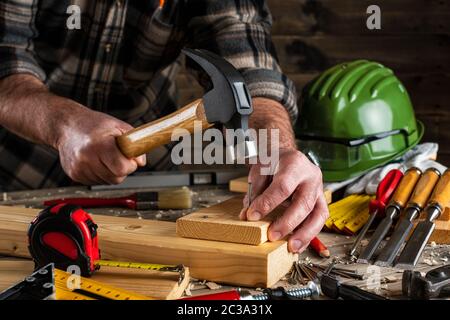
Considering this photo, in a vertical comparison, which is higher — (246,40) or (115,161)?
(246,40)

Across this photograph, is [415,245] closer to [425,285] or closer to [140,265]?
[425,285]

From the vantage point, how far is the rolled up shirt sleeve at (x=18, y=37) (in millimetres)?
2004

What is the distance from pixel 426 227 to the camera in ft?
4.96

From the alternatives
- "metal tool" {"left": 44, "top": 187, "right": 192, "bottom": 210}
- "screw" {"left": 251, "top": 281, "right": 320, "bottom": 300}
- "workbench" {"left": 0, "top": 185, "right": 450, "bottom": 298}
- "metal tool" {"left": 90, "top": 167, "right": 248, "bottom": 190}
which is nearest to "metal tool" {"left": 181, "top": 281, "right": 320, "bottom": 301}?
"screw" {"left": 251, "top": 281, "right": 320, "bottom": 300}

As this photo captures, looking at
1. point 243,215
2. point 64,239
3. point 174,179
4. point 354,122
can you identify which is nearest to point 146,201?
point 174,179

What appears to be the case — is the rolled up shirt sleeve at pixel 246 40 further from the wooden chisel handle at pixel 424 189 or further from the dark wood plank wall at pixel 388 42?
the dark wood plank wall at pixel 388 42

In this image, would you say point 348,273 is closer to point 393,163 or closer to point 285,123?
point 285,123

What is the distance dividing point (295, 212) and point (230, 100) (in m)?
0.30

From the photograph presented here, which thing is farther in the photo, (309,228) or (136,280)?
(309,228)

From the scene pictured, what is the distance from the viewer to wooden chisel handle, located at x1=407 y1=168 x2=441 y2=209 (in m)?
1.64

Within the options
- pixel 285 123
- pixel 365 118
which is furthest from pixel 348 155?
pixel 285 123

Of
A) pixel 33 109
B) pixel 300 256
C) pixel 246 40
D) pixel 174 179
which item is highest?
pixel 246 40

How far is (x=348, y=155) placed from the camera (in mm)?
2164

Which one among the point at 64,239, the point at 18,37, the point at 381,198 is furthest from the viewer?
the point at 18,37
